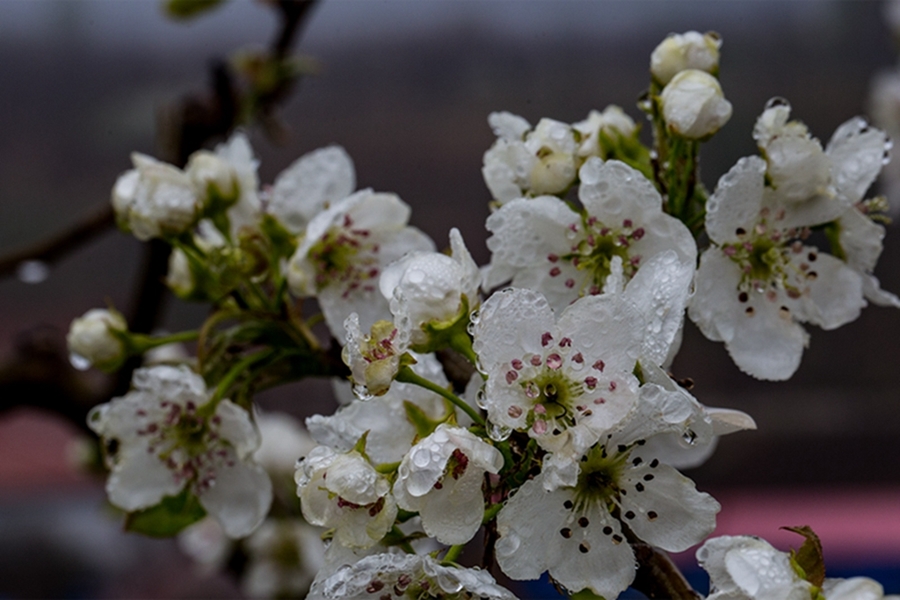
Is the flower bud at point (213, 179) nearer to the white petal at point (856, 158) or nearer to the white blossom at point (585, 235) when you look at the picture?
the white blossom at point (585, 235)

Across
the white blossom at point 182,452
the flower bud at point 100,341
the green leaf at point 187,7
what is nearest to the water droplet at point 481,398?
the white blossom at point 182,452

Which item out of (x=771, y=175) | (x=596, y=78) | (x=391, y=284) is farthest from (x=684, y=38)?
(x=596, y=78)

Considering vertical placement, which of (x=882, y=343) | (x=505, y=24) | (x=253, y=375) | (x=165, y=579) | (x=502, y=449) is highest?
(x=502, y=449)

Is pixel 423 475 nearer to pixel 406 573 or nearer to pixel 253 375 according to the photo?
pixel 406 573

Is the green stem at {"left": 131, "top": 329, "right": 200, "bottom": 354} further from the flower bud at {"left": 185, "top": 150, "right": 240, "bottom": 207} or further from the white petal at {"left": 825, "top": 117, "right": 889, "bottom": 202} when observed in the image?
the white petal at {"left": 825, "top": 117, "right": 889, "bottom": 202}

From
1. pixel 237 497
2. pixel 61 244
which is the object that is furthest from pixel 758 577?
pixel 61 244

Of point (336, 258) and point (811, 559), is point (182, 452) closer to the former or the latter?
point (336, 258)
